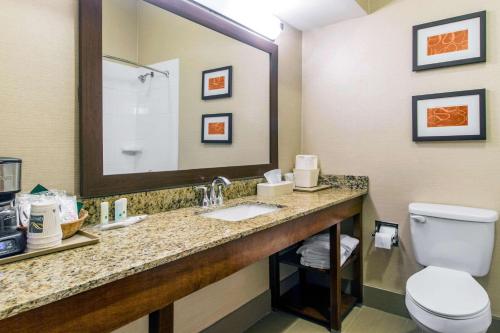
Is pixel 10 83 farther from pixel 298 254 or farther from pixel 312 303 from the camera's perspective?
pixel 312 303

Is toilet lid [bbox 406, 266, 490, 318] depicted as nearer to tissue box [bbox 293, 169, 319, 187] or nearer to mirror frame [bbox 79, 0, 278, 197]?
tissue box [bbox 293, 169, 319, 187]

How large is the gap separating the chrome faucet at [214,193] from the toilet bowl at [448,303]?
1045 millimetres

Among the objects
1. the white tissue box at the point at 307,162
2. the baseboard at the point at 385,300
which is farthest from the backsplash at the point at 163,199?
the baseboard at the point at 385,300

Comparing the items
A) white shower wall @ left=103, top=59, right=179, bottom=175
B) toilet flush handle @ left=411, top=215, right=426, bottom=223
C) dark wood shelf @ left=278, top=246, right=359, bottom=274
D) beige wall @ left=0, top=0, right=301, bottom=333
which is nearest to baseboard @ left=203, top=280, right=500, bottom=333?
dark wood shelf @ left=278, top=246, right=359, bottom=274

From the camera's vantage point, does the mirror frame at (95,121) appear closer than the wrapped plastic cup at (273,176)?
Yes

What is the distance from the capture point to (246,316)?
201cm

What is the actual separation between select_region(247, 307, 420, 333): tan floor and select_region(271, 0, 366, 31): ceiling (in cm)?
205

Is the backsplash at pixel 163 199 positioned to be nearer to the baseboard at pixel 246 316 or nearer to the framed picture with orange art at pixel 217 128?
the framed picture with orange art at pixel 217 128

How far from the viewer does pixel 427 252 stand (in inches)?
73.5

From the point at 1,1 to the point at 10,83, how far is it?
0.83 ft

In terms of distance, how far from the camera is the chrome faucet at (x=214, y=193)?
166 cm

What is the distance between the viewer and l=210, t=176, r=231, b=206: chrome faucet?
1685mm

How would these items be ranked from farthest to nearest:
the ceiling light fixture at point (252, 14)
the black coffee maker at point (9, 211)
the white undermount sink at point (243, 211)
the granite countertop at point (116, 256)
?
the ceiling light fixture at point (252, 14) → the white undermount sink at point (243, 211) → the black coffee maker at point (9, 211) → the granite countertop at point (116, 256)

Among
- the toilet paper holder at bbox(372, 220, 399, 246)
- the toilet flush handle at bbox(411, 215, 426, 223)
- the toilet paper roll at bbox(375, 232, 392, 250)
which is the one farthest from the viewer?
the toilet paper holder at bbox(372, 220, 399, 246)
